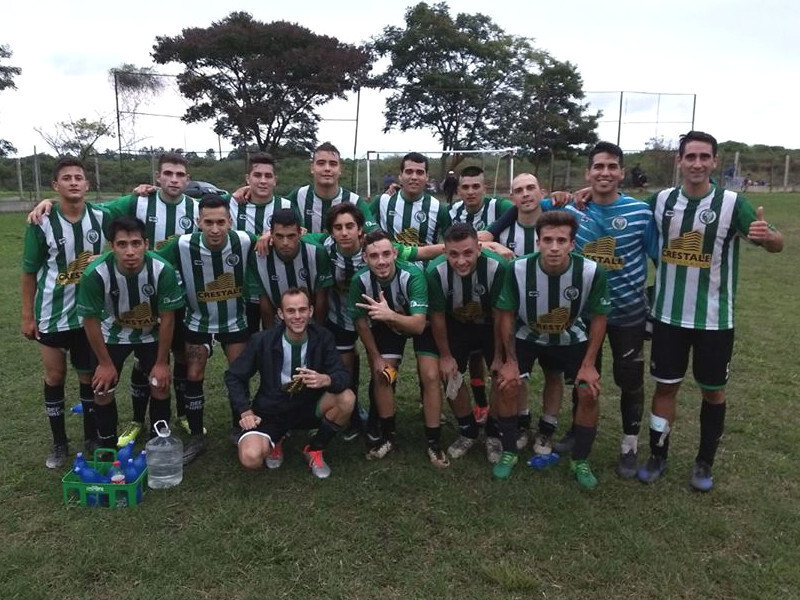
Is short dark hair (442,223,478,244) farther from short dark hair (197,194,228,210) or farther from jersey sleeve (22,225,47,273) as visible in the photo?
jersey sleeve (22,225,47,273)

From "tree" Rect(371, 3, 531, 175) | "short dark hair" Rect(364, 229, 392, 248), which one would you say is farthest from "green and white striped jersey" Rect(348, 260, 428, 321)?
"tree" Rect(371, 3, 531, 175)

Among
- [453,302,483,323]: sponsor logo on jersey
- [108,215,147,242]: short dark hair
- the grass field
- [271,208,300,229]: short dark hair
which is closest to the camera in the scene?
the grass field

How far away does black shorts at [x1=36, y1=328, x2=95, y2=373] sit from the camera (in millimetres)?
4004

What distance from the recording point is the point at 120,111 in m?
19.1

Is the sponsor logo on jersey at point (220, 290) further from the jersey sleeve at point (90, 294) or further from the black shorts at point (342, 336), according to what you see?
the black shorts at point (342, 336)

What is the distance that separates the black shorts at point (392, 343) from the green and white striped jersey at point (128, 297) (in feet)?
4.24

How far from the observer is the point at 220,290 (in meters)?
4.14

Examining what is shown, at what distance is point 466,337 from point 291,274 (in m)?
1.26

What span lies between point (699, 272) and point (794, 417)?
210 cm

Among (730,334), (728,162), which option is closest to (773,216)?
(728,162)

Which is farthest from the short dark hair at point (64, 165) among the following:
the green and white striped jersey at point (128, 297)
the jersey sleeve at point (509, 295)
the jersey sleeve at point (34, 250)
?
the jersey sleeve at point (509, 295)

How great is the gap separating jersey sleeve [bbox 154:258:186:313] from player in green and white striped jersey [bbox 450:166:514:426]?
2076 millimetres

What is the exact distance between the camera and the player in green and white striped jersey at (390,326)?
152 inches

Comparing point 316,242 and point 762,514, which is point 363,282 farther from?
point 762,514
